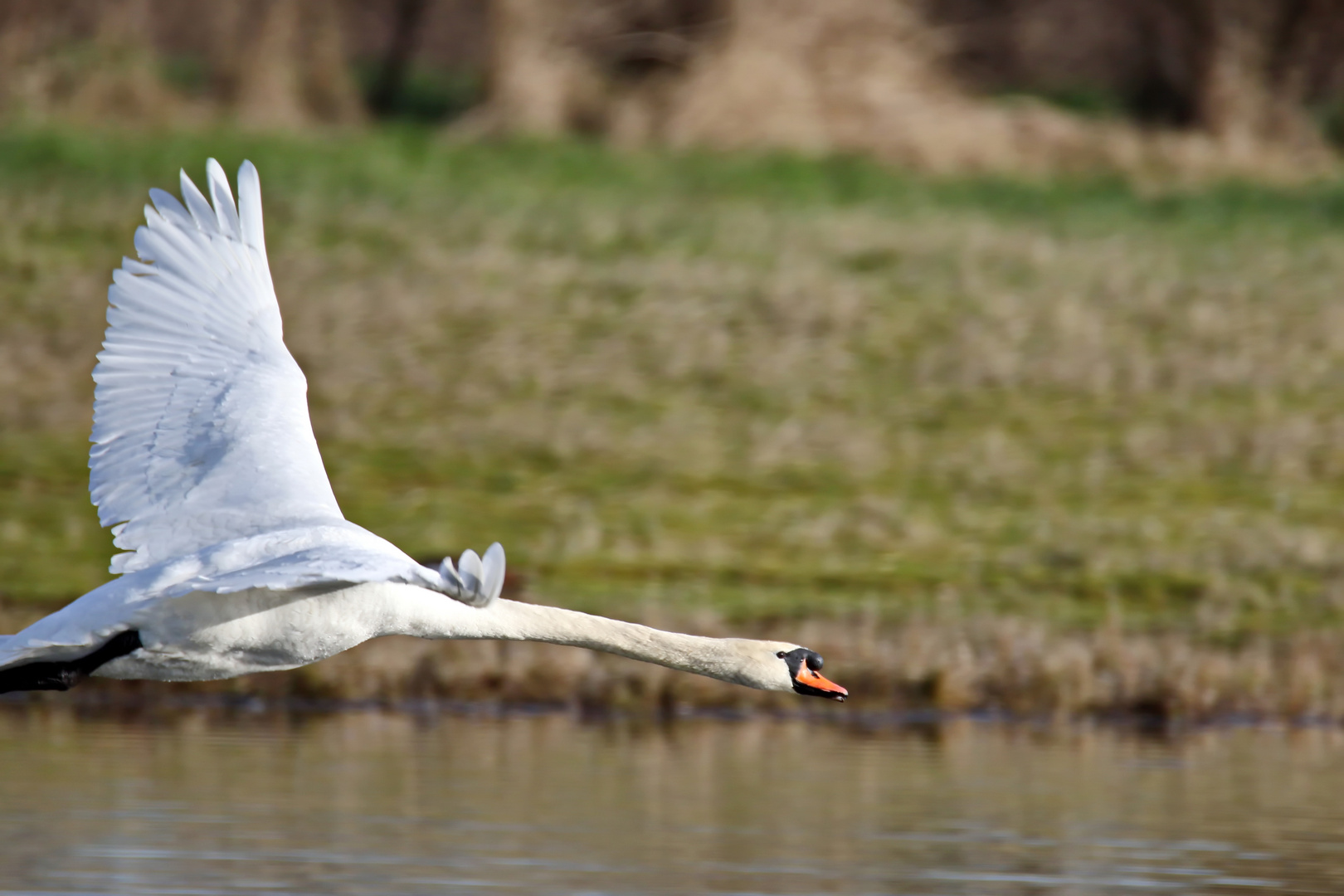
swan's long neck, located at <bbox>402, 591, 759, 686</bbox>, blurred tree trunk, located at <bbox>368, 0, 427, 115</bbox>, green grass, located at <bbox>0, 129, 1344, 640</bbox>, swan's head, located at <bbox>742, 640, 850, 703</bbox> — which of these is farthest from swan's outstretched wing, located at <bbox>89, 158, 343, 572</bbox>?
blurred tree trunk, located at <bbox>368, 0, 427, 115</bbox>

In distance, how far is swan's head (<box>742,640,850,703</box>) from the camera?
7.58 m

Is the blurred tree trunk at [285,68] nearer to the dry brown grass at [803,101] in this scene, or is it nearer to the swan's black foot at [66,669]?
the dry brown grass at [803,101]

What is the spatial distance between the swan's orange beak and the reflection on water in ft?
2.37

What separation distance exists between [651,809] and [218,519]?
6.94 feet

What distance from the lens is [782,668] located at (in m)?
7.67

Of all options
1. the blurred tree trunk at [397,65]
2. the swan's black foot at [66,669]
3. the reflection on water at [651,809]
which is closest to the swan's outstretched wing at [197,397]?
the swan's black foot at [66,669]

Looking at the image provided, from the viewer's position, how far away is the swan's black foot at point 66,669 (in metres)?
7.44

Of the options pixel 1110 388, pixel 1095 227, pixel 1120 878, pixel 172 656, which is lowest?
pixel 1120 878

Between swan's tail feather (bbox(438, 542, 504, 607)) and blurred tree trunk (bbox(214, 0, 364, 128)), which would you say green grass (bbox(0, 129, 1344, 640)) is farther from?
swan's tail feather (bbox(438, 542, 504, 607))

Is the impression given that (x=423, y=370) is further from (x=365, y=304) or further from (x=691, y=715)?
(x=691, y=715)

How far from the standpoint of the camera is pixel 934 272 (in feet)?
67.5

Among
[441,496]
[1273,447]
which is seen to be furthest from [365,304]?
[1273,447]

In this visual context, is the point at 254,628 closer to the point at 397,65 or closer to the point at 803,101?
the point at 803,101

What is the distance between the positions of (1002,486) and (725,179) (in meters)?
8.29
